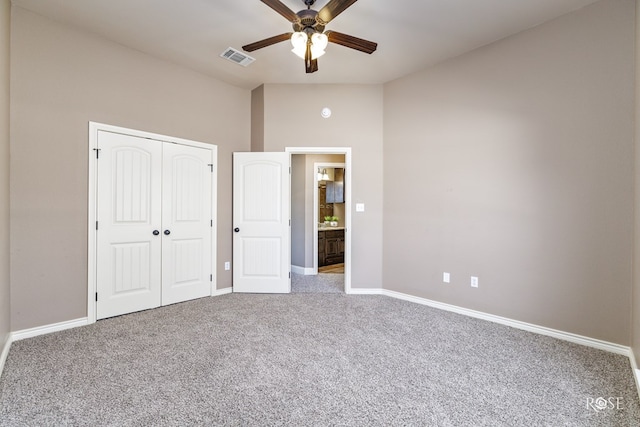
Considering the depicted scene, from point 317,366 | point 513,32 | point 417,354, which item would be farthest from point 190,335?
point 513,32

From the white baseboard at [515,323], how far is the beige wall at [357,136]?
22 cm

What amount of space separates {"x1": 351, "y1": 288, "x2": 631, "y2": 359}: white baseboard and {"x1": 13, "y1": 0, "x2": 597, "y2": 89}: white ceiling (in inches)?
116

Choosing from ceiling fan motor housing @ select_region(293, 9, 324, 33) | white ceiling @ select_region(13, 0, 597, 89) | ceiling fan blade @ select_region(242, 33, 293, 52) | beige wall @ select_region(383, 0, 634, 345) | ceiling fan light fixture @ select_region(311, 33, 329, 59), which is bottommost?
beige wall @ select_region(383, 0, 634, 345)

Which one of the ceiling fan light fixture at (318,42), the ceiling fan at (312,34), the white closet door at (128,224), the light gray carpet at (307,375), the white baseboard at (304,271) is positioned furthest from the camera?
the white baseboard at (304,271)

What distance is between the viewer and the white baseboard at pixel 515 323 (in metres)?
2.64

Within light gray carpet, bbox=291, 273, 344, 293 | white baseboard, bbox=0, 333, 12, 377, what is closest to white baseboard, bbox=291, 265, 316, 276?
light gray carpet, bbox=291, 273, 344, 293

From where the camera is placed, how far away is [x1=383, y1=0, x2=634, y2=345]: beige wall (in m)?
2.63

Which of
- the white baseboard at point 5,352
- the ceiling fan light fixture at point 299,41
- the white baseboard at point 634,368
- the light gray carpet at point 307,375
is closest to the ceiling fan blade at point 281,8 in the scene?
the ceiling fan light fixture at point 299,41

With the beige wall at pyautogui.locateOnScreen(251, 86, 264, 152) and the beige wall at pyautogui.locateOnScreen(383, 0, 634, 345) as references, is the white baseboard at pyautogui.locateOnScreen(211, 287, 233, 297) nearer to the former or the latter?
the beige wall at pyautogui.locateOnScreen(251, 86, 264, 152)

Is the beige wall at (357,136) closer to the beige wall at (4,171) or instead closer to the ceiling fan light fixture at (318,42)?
the ceiling fan light fixture at (318,42)

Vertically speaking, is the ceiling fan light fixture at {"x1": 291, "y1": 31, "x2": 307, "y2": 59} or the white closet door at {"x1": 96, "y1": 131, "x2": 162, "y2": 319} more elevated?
the ceiling fan light fixture at {"x1": 291, "y1": 31, "x2": 307, "y2": 59}

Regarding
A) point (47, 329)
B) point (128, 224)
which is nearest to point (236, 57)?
point (128, 224)

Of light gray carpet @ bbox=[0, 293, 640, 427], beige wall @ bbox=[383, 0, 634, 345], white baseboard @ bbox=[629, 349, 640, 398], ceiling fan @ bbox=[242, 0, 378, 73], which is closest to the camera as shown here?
light gray carpet @ bbox=[0, 293, 640, 427]

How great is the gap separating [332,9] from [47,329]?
380 cm
